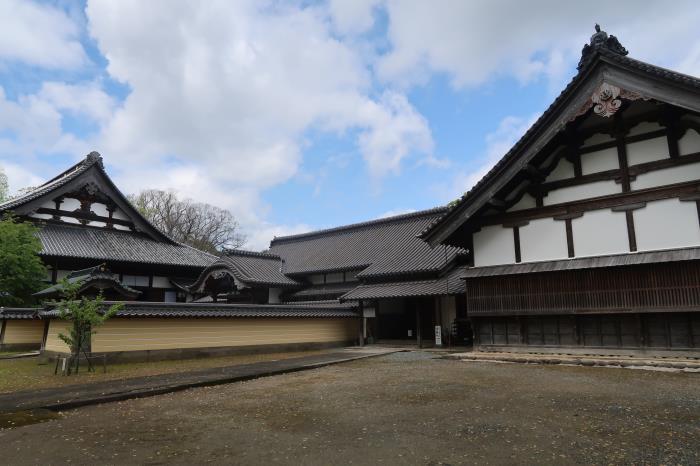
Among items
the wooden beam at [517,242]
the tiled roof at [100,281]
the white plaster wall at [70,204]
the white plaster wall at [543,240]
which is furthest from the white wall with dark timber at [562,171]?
the white plaster wall at [70,204]

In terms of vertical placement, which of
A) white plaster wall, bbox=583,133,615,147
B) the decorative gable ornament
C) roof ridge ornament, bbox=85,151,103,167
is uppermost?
roof ridge ornament, bbox=85,151,103,167

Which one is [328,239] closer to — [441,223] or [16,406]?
[441,223]

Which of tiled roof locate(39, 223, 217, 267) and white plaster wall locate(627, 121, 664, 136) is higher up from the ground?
white plaster wall locate(627, 121, 664, 136)

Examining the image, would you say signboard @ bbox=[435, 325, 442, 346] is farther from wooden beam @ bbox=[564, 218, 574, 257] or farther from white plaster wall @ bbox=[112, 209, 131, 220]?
white plaster wall @ bbox=[112, 209, 131, 220]

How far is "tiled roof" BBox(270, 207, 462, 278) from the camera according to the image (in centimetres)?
2062

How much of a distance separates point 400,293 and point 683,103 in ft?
37.0

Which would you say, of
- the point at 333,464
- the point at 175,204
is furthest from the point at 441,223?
the point at 175,204

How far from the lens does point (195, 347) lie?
15.6 metres

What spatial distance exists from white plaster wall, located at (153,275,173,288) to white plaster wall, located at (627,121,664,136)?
2424cm

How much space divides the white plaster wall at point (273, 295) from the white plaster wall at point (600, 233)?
16.9 meters

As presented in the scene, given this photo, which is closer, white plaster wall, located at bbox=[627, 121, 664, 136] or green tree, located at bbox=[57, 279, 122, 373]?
green tree, located at bbox=[57, 279, 122, 373]

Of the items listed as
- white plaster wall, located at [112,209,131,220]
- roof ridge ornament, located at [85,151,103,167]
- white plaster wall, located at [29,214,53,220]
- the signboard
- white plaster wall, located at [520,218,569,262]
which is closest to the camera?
white plaster wall, located at [520,218,569,262]

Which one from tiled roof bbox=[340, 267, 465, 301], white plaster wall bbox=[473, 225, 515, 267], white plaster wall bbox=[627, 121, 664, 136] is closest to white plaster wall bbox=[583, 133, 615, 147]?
white plaster wall bbox=[627, 121, 664, 136]

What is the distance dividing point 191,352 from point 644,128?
51.6 ft
